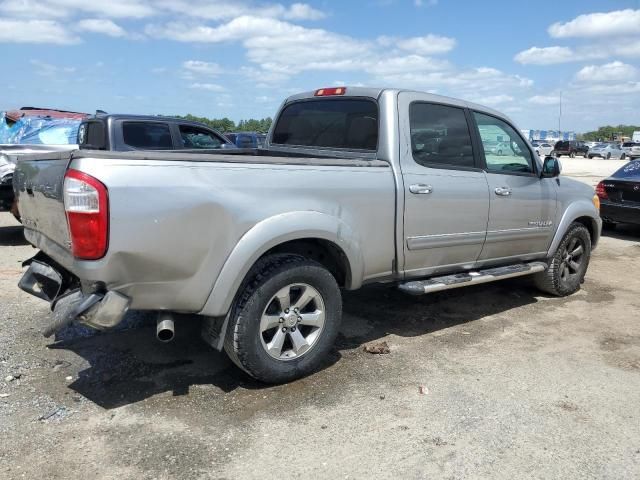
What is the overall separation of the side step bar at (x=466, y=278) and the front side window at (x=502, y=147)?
0.90 metres

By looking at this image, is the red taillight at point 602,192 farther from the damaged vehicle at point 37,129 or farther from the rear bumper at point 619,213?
the damaged vehicle at point 37,129

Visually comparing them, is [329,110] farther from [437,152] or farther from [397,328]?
[397,328]

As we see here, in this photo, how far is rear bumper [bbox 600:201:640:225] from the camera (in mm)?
9617

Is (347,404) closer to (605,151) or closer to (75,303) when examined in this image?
(75,303)

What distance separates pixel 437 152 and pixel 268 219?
5.93 feet

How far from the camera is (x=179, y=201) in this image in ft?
9.98

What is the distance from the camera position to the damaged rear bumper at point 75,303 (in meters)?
2.97

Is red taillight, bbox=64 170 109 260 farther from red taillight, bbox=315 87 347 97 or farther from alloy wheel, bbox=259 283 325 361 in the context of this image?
red taillight, bbox=315 87 347 97

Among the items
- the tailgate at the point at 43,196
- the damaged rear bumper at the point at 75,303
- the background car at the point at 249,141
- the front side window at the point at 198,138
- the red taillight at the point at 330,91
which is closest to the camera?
the damaged rear bumper at the point at 75,303

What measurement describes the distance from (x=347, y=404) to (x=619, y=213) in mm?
8250

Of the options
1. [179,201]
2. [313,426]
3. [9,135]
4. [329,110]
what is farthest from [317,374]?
[9,135]

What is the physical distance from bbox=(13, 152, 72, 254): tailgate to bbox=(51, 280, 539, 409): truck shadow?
3.20 feet

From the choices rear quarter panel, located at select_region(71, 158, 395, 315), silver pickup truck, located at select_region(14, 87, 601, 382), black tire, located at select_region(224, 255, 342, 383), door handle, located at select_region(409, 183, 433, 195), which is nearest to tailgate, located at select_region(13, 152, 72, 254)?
silver pickup truck, located at select_region(14, 87, 601, 382)

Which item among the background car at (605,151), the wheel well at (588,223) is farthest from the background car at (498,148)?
the background car at (605,151)
